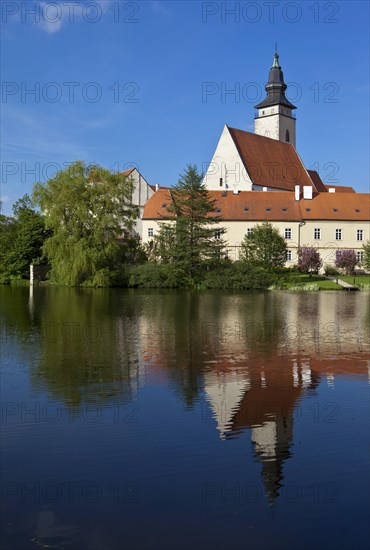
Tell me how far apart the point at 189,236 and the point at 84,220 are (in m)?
7.99

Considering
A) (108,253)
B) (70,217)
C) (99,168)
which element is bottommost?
(108,253)

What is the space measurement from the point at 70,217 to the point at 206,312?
75.3ft

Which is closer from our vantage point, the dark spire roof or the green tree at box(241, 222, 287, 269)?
the green tree at box(241, 222, 287, 269)

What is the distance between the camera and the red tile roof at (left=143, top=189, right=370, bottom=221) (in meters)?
53.5

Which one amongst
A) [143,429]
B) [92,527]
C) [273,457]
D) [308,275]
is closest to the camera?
[92,527]

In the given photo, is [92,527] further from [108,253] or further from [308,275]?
[308,275]

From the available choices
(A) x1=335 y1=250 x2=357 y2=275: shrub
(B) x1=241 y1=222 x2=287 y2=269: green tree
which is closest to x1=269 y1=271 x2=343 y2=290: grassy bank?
(B) x1=241 y1=222 x2=287 y2=269: green tree

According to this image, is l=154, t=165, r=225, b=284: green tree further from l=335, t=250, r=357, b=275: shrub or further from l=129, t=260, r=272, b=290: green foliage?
l=335, t=250, r=357, b=275: shrub

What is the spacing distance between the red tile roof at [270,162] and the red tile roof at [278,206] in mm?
6006

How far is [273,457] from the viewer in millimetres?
6508

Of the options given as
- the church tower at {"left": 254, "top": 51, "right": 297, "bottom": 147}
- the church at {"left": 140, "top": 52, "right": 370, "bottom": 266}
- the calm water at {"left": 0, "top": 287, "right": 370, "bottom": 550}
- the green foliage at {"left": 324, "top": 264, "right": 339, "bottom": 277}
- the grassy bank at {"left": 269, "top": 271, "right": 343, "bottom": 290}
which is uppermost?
the church tower at {"left": 254, "top": 51, "right": 297, "bottom": 147}

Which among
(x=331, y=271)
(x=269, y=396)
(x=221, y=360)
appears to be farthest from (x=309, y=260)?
(x=269, y=396)

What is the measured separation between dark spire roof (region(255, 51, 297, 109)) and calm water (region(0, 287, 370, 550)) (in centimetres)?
6559

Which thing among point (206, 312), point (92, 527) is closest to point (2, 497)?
point (92, 527)
